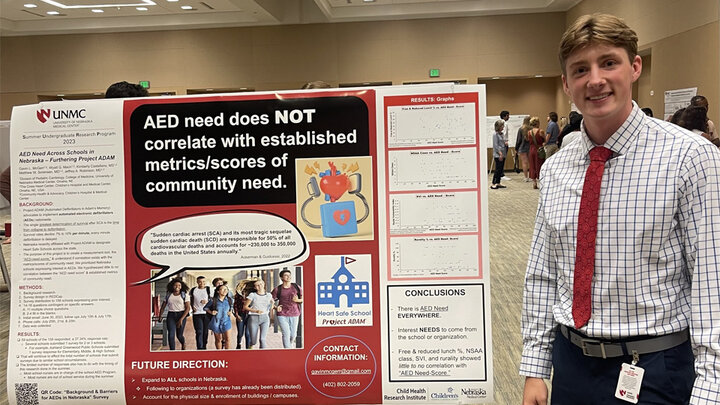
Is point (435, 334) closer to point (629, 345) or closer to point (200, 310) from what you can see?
point (629, 345)

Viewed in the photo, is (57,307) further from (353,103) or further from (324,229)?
(353,103)

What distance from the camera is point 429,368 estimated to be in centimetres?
193

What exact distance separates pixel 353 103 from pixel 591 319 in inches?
37.8

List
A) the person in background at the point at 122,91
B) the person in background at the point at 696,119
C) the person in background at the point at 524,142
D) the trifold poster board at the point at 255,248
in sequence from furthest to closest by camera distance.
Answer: the person in background at the point at 524,142 → the person in background at the point at 696,119 → the person in background at the point at 122,91 → the trifold poster board at the point at 255,248

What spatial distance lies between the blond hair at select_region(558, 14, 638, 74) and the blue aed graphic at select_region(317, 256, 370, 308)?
0.94 m

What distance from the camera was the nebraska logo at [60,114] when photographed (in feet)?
6.50

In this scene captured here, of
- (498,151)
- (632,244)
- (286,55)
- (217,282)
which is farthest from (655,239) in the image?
(286,55)

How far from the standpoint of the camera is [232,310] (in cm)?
194

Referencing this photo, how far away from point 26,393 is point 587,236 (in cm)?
187

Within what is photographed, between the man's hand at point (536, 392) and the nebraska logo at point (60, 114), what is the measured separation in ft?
5.48

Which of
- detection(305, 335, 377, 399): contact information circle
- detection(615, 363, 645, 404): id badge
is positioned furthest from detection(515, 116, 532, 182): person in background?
detection(615, 363, 645, 404): id badge

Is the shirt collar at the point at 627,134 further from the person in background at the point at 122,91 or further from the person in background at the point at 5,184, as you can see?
the person in background at the point at 5,184

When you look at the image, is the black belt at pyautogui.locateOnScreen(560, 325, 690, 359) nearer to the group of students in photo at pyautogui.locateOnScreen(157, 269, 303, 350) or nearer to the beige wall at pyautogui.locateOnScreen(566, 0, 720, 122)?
the group of students in photo at pyautogui.locateOnScreen(157, 269, 303, 350)

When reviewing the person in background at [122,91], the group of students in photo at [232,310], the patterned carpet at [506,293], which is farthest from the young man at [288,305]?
the patterned carpet at [506,293]
